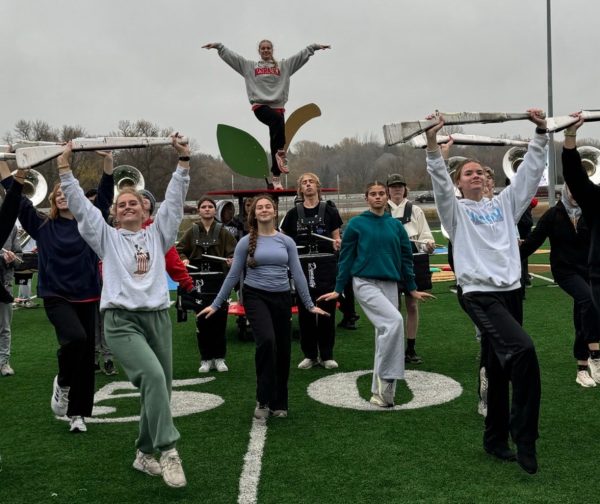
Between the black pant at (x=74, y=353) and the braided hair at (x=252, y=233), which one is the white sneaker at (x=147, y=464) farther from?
the braided hair at (x=252, y=233)

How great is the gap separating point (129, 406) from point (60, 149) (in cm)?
305

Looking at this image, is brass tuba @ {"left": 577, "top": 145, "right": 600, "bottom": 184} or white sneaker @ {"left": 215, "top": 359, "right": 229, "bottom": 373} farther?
brass tuba @ {"left": 577, "top": 145, "right": 600, "bottom": 184}

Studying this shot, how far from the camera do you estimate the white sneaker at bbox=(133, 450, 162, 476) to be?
5.24 metres

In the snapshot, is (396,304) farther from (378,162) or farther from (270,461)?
(378,162)

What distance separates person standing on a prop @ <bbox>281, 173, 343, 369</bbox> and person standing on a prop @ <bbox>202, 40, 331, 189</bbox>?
146 centimetres

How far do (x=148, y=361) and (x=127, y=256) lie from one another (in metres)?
0.68

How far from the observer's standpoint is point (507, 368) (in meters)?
4.97

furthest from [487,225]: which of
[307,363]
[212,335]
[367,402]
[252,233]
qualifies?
[212,335]

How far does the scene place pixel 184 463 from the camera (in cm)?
550

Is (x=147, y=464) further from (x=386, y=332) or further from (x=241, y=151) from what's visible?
(x=241, y=151)

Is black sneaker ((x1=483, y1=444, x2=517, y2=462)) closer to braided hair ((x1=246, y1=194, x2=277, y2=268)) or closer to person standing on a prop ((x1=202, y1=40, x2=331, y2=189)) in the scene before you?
braided hair ((x1=246, y1=194, x2=277, y2=268))

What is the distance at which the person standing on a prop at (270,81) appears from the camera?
10.6 m

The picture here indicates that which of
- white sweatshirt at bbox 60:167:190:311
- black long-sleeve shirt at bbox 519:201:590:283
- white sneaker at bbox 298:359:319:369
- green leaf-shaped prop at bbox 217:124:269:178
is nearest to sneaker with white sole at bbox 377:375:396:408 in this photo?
black long-sleeve shirt at bbox 519:201:590:283

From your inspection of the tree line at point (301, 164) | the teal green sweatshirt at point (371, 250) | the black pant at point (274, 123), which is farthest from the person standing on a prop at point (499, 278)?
the tree line at point (301, 164)
